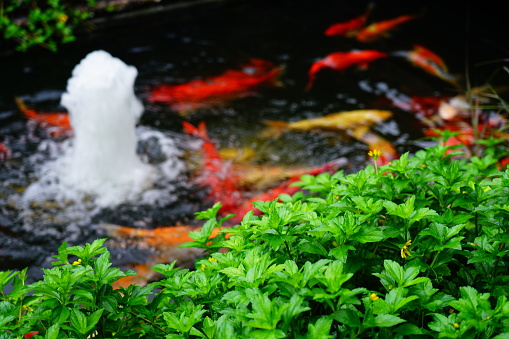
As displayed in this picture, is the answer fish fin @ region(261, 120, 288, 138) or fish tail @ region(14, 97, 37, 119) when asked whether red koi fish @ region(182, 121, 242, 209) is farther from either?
fish tail @ region(14, 97, 37, 119)

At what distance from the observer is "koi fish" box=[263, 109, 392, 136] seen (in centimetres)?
409

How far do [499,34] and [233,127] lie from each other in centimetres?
361

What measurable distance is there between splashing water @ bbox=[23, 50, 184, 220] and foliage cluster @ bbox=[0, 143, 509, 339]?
1972mm

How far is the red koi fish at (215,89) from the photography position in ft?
14.8

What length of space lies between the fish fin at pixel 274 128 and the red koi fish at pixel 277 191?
0.60 metres

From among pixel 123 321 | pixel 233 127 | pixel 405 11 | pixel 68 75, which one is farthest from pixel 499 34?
pixel 123 321

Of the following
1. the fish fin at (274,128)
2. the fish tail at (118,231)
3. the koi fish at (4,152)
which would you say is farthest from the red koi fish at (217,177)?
the koi fish at (4,152)

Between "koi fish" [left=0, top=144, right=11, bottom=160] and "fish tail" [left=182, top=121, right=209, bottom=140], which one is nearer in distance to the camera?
"koi fish" [left=0, top=144, right=11, bottom=160]

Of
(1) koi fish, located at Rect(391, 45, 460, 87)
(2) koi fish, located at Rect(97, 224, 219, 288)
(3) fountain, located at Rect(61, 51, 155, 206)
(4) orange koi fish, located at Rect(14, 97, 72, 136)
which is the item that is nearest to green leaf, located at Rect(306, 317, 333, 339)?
→ (2) koi fish, located at Rect(97, 224, 219, 288)

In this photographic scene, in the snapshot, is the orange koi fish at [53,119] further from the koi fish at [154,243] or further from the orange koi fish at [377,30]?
the orange koi fish at [377,30]

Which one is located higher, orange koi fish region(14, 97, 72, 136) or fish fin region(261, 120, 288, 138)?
orange koi fish region(14, 97, 72, 136)

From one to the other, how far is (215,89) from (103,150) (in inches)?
53.6

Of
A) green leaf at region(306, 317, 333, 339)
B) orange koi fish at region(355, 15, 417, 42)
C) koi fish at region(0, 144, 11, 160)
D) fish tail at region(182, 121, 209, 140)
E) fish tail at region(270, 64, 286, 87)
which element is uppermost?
green leaf at region(306, 317, 333, 339)

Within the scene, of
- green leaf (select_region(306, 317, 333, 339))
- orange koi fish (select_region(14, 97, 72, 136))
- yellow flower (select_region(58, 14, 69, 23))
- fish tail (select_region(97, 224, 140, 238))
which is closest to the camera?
green leaf (select_region(306, 317, 333, 339))
